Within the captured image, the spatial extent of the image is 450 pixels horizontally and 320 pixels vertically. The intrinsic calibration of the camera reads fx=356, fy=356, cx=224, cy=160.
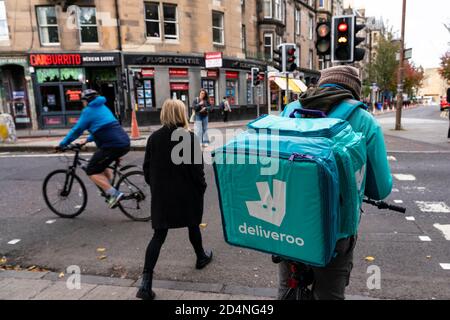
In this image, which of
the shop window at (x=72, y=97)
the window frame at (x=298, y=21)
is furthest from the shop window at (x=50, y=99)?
the window frame at (x=298, y=21)

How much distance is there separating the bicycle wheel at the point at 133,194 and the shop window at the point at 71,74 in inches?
681

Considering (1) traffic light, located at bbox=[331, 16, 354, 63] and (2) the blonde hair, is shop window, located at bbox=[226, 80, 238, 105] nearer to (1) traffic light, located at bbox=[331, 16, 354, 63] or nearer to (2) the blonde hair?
(1) traffic light, located at bbox=[331, 16, 354, 63]

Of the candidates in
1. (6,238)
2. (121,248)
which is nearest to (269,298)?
(121,248)

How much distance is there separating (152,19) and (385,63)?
3227cm

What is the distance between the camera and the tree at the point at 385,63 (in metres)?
42.1

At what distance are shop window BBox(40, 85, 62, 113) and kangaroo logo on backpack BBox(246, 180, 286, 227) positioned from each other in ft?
70.9

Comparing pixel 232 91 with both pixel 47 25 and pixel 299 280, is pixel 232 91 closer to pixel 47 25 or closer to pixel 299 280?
pixel 47 25

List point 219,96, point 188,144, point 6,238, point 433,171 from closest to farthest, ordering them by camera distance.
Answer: point 188,144 < point 6,238 < point 433,171 < point 219,96

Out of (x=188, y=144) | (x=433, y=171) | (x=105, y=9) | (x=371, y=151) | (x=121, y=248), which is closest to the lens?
(x=371, y=151)

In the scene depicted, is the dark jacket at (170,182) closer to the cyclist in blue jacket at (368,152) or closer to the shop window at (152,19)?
the cyclist in blue jacket at (368,152)

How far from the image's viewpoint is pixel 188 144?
3365mm

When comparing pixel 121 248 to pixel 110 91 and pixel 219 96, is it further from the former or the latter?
pixel 219 96

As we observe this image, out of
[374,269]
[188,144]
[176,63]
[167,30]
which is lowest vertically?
[374,269]

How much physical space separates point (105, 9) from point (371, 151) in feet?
71.1
